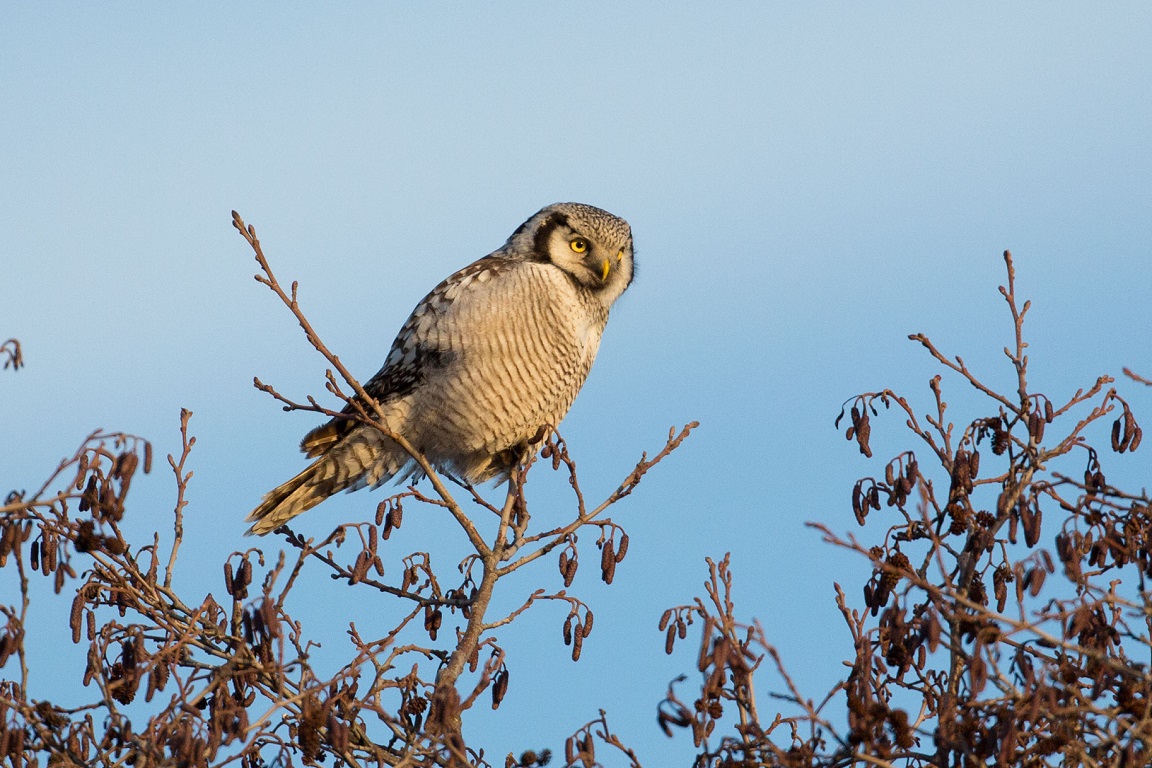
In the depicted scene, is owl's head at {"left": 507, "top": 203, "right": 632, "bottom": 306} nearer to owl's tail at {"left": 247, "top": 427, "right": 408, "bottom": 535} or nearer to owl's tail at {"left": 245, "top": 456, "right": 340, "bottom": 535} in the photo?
owl's tail at {"left": 247, "top": 427, "right": 408, "bottom": 535}

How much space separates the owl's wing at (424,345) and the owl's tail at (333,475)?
7 cm

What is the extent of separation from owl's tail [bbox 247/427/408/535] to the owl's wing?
0.07 meters

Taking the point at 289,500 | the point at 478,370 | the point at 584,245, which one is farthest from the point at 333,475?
the point at 584,245

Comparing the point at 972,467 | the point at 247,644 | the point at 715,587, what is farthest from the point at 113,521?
the point at 972,467

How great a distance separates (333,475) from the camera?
235 inches

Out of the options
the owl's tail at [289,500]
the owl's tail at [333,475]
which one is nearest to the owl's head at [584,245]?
the owl's tail at [333,475]

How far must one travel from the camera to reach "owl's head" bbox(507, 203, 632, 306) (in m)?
6.18

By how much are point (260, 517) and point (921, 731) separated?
3.92 m

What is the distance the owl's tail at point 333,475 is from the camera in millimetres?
5781

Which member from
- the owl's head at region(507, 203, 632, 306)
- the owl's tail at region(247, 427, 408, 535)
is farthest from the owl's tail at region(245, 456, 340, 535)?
the owl's head at region(507, 203, 632, 306)

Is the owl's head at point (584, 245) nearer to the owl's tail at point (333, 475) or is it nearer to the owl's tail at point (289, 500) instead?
the owl's tail at point (333, 475)

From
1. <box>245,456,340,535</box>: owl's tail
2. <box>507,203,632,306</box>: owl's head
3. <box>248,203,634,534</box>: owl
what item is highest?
<box>507,203,632,306</box>: owl's head

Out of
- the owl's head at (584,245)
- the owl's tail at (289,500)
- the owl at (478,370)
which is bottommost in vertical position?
the owl's tail at (289,500)

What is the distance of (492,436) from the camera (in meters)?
5.95
